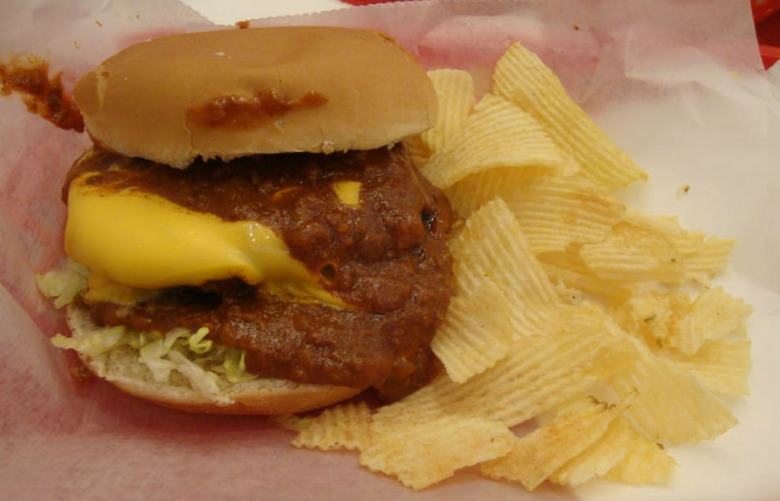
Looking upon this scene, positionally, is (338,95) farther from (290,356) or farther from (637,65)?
(637,65)

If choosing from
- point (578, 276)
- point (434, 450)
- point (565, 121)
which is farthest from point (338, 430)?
point (565, 121)

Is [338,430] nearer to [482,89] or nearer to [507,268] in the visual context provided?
[507,268]

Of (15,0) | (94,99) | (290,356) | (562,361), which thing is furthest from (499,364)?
(15,0)

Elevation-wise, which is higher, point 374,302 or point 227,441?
point 374,302

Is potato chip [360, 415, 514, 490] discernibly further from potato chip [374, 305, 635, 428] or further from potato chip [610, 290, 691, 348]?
potato chip [610, 290, 691, 348]

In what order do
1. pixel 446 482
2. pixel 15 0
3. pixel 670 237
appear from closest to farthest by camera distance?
pixel 446 482
pixel 15 0
pixel 670 237

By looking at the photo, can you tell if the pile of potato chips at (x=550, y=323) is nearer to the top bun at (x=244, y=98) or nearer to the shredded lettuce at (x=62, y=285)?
A: the top bun at (x=244, y=98)
